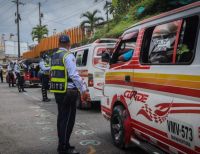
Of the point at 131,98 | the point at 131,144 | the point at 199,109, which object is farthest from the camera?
the point at 131,144

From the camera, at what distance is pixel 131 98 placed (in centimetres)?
600

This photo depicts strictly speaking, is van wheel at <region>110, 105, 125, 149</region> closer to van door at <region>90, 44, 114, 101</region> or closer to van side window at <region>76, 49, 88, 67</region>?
van door at <region>90, 44, 114, 101</region>

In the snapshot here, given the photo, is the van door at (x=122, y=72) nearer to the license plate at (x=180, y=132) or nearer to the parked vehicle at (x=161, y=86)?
the parked vehicle at (x=161, y=86)

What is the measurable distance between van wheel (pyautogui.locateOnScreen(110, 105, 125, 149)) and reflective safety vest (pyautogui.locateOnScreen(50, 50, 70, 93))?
41.2 inches

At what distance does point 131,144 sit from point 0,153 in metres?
2.34

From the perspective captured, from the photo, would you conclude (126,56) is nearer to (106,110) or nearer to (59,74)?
(59,74)

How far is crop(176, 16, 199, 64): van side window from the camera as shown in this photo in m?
4.39

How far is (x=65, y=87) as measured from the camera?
20.5 ft

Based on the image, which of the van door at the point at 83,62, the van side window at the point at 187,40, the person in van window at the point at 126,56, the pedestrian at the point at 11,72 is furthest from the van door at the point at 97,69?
the pedestrian at the point at 11,72

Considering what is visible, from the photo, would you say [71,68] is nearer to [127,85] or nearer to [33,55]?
[127,85]

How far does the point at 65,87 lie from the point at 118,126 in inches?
48.2

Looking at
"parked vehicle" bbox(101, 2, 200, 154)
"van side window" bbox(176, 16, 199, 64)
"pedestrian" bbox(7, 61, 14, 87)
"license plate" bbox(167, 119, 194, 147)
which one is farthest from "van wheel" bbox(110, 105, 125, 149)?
"pedestrian" bbox(7, 61, 14, 87)

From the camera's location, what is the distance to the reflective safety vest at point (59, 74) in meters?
6.24

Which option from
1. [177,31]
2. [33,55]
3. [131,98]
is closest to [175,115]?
[177,31]
